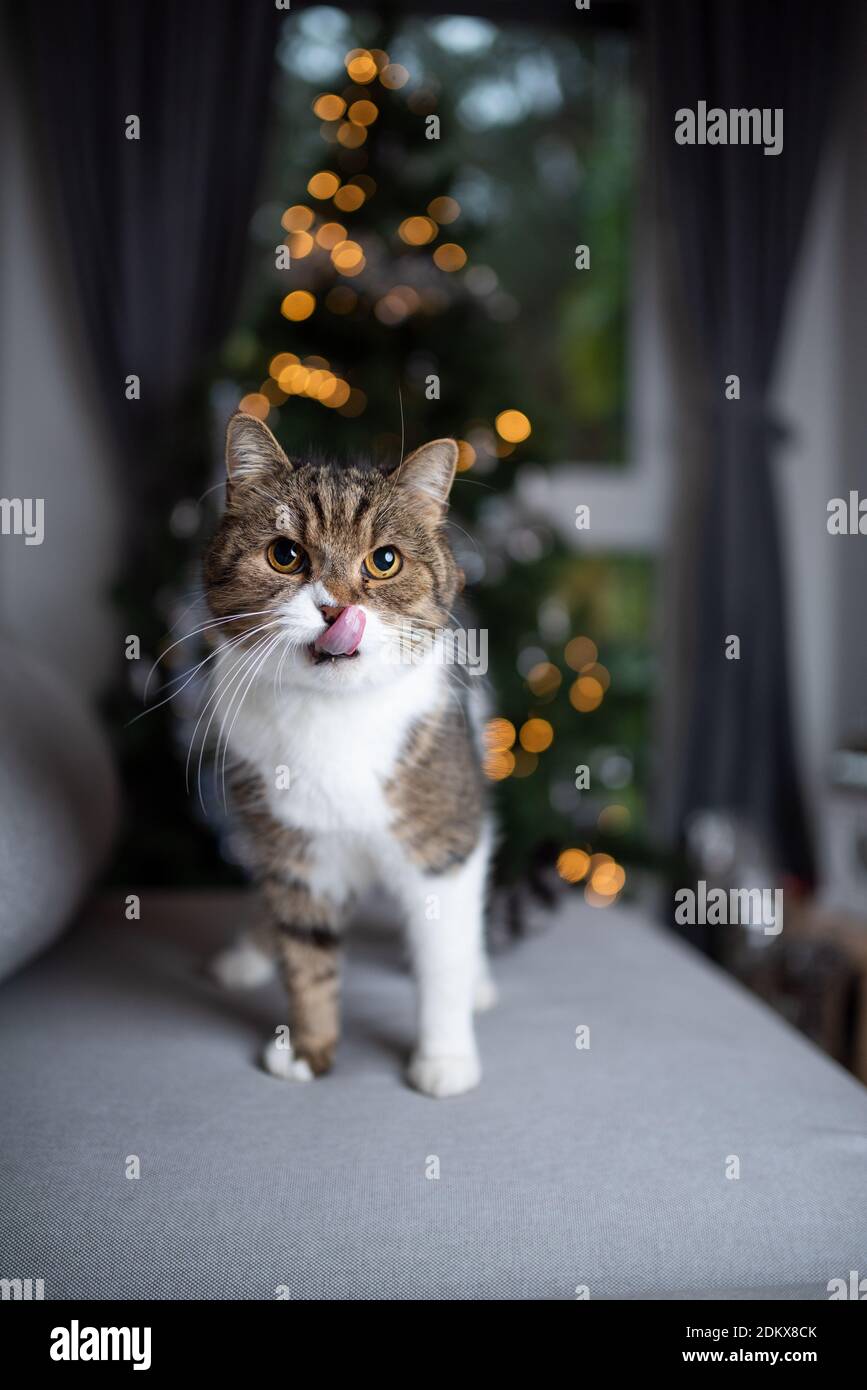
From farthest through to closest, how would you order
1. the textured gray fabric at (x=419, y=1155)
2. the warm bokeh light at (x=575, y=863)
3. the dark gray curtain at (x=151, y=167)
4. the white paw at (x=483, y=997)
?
the dark gray curtain at (x=151, y=167) < the warm bokeh light at (x=575, y=863) < the white paw at (x=483, y=997) < the textured gray fabric at (x=419, y=1155)

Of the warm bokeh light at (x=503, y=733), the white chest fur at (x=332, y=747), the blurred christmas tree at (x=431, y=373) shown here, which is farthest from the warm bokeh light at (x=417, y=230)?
the white chest fur at (x=332, y=747)

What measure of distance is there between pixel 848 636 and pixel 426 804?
7.27ft

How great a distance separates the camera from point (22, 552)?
113 inches

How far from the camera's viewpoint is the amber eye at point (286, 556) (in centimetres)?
99

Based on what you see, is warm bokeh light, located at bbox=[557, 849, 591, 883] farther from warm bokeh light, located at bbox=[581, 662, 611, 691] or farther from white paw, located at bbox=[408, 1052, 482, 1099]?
white paw, located at bbox=[408, 1052, 482, 1099]

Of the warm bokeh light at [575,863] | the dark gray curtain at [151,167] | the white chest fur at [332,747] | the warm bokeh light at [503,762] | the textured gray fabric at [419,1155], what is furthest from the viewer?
the dark gray curtain at [151,167]

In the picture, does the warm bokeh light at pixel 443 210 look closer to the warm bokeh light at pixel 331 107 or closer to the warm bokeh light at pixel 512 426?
the warm bokeh light at pixel 331 107

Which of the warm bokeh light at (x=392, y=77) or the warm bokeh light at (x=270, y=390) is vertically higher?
the warm bokeh light at (x=392, y=77)

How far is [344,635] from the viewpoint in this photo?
91 centimetres

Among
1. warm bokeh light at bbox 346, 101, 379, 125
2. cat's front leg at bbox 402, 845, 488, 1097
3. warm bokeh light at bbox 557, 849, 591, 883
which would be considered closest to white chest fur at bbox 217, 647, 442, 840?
cat's front leg at bbox 402, 845, 488, 1097

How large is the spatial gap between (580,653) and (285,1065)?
1.61 m

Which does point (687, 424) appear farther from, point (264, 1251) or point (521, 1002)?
point (264, 1251)

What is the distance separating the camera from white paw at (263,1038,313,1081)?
41.4 inches

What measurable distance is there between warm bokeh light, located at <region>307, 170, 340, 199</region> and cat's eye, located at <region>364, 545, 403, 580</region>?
1755 mm
